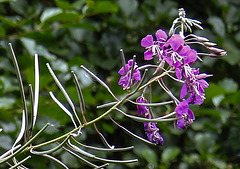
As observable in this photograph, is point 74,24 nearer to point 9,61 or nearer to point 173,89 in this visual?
point 9,61

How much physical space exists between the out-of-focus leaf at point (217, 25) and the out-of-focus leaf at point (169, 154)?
61cm

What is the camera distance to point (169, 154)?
1845mm

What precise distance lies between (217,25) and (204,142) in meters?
0.58

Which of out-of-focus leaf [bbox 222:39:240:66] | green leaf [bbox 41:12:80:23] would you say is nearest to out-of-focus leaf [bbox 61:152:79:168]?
green leaf [bbox 41:12:80:23]

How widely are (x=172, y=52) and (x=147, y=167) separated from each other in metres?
1.27

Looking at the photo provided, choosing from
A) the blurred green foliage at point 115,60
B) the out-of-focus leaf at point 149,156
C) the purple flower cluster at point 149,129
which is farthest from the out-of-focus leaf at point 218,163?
the purple flower cluster at point 149,129

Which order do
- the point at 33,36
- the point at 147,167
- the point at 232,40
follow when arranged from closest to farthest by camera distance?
the point at 33,36, the point at 147,167, the point at 232,40

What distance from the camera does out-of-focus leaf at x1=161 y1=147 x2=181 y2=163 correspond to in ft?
6.00

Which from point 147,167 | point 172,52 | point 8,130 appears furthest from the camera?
point 147,167

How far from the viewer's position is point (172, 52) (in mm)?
598

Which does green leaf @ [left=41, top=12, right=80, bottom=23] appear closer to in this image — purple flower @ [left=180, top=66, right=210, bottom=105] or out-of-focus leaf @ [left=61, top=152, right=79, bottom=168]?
out-of-focus leaf @ [left=61, top=152, right=79, bottom=168]

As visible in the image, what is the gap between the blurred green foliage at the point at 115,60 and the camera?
157 cm

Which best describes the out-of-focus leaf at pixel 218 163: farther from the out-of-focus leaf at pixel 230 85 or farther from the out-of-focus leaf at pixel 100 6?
the out-of-focus leaf at pixel 100 6

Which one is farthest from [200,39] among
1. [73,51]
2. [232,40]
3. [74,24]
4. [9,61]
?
[232,40]
